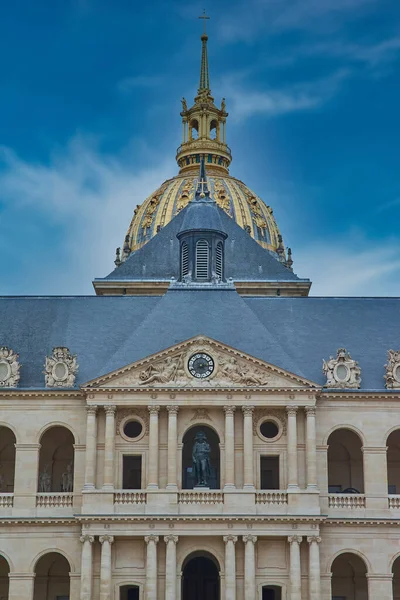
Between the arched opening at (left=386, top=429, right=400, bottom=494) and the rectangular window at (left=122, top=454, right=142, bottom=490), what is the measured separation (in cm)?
1606

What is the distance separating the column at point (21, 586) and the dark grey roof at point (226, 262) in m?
35.1

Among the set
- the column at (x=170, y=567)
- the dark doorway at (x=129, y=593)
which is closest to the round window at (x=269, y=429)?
the column at (x=170, y=567)

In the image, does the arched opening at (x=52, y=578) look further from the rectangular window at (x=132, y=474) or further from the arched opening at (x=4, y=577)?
the rectangular window at (x=132, y=474)

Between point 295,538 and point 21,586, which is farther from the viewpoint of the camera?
point 21,586

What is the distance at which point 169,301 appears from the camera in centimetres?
7856

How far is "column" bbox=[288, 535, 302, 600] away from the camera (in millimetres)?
68500

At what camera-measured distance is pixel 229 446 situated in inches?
2781

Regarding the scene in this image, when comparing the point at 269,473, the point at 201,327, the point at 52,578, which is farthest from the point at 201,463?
the point at 52,578

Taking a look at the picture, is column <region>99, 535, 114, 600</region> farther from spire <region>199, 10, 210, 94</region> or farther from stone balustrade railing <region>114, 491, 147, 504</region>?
spire <region>199, 10, 210, 94</region>

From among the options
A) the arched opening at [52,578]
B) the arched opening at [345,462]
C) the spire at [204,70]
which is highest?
the spire at [204,70]

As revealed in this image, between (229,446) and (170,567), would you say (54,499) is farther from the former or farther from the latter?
(229,446)

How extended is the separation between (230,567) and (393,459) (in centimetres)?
1426

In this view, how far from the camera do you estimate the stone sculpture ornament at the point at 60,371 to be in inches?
2869

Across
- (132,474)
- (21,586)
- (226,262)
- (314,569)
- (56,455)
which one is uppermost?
(226,262)
